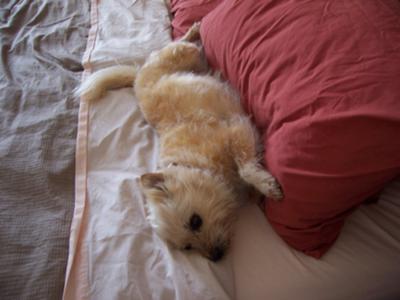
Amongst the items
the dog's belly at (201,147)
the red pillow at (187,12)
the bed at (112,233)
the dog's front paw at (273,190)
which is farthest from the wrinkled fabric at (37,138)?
the dog's front paw at (273,190)

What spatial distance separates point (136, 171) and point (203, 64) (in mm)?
673

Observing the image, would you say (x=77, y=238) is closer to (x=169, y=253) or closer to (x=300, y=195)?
(x=169, y=253)

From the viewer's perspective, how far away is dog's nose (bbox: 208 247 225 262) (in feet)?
3.45

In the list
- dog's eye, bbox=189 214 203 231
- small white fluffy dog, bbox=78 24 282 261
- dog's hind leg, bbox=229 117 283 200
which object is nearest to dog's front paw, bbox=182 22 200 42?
small white fluffy dog, bbox=78 24 282 261

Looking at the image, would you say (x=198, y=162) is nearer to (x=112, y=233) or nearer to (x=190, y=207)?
(x=190, y=207)

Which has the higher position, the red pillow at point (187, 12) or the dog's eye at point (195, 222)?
the red pillow at point (187, 12)

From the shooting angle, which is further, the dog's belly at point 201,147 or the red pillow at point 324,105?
the dog's belly at point 201,147

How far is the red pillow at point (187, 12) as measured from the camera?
1671 millimetres

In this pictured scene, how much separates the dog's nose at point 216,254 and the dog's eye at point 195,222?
11 cm

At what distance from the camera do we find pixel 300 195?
936mm

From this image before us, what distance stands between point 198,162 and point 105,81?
2.21ft

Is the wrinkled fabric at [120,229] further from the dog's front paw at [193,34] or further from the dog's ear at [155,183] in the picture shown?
the dog's front paw at [193,34]

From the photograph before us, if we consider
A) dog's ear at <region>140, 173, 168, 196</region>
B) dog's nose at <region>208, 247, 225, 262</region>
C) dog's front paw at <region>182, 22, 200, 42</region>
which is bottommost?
dog's nose at <region>208, 247, 225, 262</region>

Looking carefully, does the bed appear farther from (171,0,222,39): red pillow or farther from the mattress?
(171,0,222,39): red pillow
